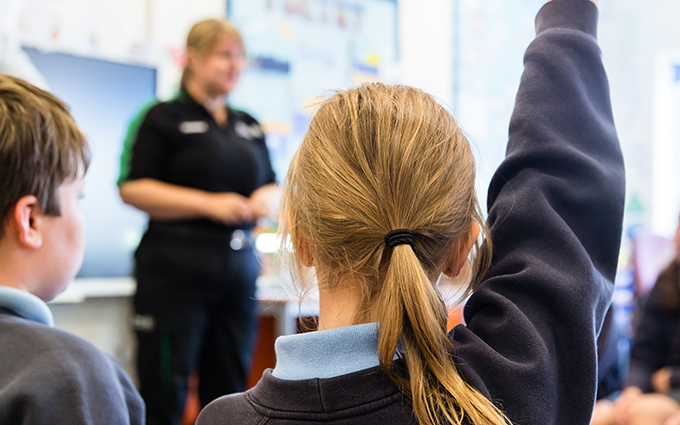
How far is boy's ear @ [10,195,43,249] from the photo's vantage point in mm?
816

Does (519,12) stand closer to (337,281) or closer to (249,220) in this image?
(249,220)

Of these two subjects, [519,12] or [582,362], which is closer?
[582,362]

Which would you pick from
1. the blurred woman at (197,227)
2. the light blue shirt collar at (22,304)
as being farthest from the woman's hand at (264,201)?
the light blue shirt collar at (22,304)

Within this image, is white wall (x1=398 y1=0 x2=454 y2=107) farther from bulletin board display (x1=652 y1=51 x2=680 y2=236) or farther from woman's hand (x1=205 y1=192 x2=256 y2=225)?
woman's hand (x1=205 y1=192 x2=256 y2=225)

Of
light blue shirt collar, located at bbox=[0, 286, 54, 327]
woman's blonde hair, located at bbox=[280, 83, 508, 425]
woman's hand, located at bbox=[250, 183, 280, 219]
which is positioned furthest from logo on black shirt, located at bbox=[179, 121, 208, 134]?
woman's blonde hair, located at bbox=[280, 83, 508, 425]

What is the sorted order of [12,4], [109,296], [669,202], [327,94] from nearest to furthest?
[327,94]
[12,4]
[109,296]
[669,202]

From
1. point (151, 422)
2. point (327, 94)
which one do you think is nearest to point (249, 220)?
point (151, 422)

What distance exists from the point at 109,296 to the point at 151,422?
3.68 feet

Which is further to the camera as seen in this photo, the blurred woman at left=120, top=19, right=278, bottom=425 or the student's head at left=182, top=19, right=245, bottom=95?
the student's head at left=182, top=19, right=245, bottom=95

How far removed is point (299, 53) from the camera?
345 cm

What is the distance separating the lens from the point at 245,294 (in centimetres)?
170

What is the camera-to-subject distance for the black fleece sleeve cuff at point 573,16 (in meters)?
0.78

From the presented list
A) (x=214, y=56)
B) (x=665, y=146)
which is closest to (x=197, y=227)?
(x=214, y=56)

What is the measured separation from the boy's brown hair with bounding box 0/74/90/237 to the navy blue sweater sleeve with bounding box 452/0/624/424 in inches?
24.7
